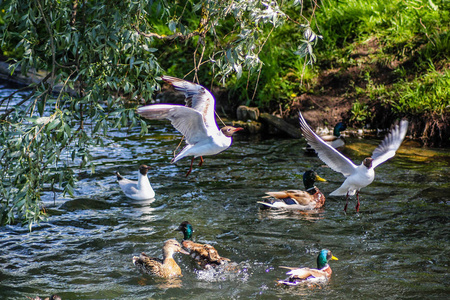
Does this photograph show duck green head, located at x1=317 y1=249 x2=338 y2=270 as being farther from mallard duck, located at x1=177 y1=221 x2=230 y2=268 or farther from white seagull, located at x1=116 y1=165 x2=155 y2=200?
white seagull, located at x1=116 y1=165 x2=155 y2=200

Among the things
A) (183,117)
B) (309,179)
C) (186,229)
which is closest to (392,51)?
(309,179)

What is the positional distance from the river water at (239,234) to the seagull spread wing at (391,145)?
893mm

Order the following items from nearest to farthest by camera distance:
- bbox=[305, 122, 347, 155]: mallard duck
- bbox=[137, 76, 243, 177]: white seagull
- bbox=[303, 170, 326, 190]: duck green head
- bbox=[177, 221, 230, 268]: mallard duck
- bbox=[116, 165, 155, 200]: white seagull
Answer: bbox=[177, 221, 230, 268]: mallard duck → bbox=[137, 76, 243, 177]: white seagull → bbox=[116, 165, 155, 200]: white seagull → bbox=[303, 170, 326, 190]: duck green head → bbox=[305, 122, 347, 155]: mallard duck

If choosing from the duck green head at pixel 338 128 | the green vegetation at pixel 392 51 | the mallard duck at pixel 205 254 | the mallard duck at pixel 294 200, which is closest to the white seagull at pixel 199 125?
the mallard duck at pixel 205 254

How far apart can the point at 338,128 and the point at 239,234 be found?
18.4 feet

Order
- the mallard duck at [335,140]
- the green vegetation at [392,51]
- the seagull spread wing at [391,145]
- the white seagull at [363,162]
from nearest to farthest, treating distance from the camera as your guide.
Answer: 1. the white seagull at [363,162]
2. the seagull spread wing at [391,145]
3. the mallard duck at [335,140]
4. the green vegetation at [392,51]

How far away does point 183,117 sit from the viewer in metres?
6.86

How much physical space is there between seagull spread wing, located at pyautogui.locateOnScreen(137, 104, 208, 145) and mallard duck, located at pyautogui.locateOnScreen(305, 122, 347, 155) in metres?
4.67

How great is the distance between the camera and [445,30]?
44.6 feet

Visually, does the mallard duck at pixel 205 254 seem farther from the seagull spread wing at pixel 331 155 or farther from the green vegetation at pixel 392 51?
the green vegetation at pixel 392 51

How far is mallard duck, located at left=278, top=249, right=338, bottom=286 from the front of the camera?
582 centimetres

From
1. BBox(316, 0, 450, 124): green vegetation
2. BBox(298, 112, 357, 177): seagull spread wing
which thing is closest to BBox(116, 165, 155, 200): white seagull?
BBox(298, 112, 357, 177): seagull spread wing

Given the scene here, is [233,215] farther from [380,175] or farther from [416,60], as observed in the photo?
[416,60]

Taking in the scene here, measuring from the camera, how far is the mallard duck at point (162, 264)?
6.09m
